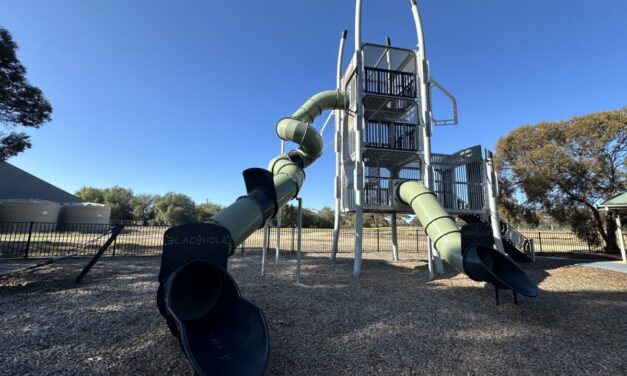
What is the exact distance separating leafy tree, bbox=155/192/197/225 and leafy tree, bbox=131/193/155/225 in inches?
55.2

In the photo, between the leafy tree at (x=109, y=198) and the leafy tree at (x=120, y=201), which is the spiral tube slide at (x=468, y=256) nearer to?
the leafy tree at (x=120, y=201)

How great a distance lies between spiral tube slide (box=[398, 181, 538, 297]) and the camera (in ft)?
17.8

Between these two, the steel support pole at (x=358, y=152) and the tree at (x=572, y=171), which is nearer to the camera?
the steel support pole at (x=358, y=152)

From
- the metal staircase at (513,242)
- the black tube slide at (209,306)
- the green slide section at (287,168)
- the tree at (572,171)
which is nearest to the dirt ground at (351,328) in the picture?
the black tube slide at (209,306)

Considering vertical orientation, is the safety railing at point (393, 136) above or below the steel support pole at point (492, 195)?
above

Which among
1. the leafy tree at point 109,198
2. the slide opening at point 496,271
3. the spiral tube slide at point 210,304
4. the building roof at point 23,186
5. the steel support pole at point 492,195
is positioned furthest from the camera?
the leafy tree at point 109,198

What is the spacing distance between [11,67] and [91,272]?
862 centimetres

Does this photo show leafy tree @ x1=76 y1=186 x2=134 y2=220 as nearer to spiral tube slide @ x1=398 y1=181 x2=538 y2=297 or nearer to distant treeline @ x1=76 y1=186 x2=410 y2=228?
distant treeline @ x1=76 y1=186 x2=410 y2=228

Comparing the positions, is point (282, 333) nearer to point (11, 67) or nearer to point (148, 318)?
point (148, 318)

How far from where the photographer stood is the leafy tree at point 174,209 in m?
57.7

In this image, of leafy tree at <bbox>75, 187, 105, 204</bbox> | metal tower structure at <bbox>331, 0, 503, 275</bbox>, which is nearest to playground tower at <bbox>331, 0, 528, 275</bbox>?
metal tower structure at <bbox>331, 0, 503, 275</bbox>

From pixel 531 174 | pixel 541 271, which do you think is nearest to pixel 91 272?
pixel 541 271

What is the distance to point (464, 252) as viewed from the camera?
5852mm

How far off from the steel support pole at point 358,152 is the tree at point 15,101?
12676mm
